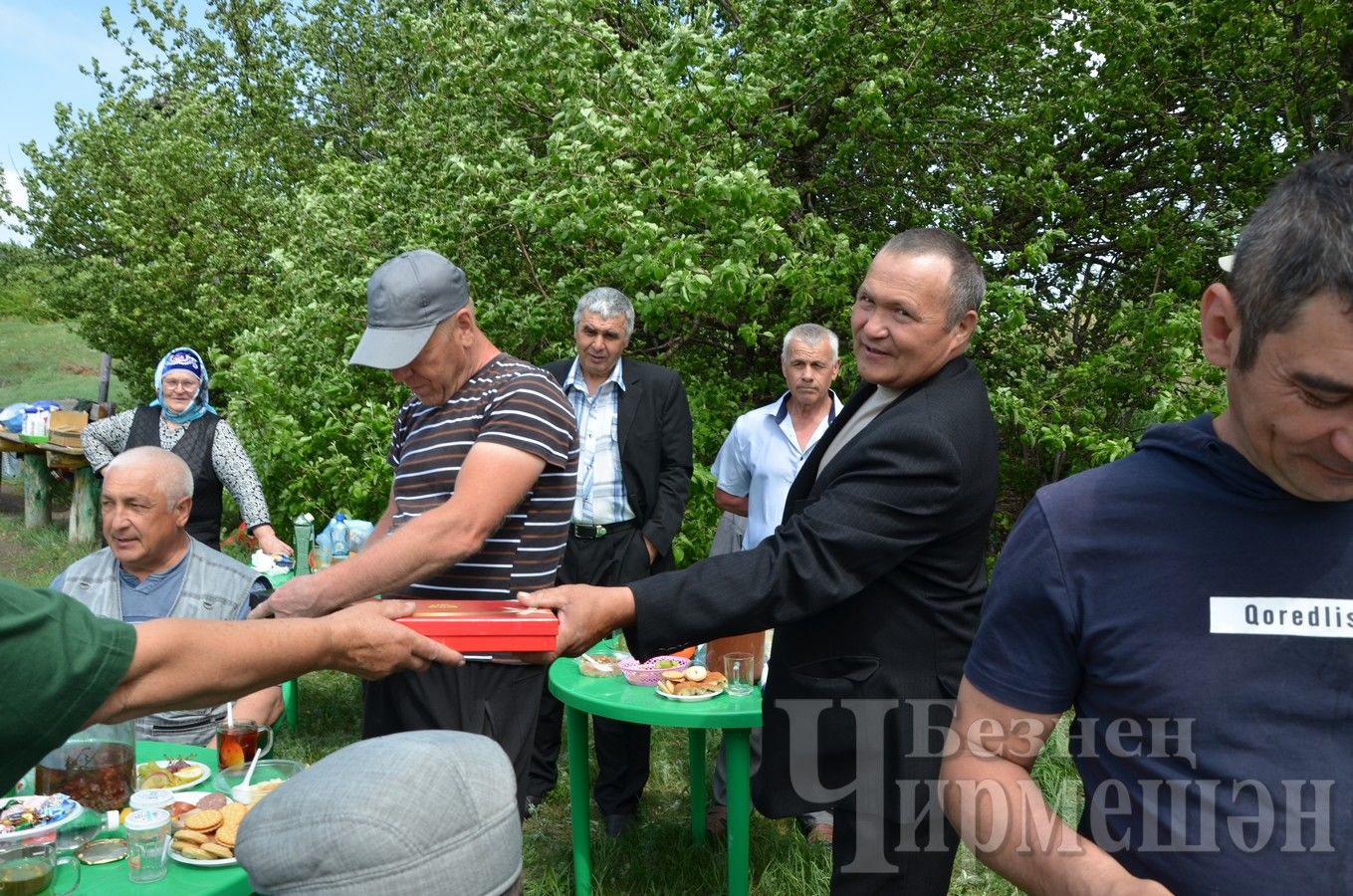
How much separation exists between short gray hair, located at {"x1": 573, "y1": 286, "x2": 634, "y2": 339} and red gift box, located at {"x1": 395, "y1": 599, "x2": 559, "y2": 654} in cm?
318

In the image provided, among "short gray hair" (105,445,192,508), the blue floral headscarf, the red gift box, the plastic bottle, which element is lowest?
the plastic bottle

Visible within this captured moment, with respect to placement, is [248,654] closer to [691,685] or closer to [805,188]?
[691,685]

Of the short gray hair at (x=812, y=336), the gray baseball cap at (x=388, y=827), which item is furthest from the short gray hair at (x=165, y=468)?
the gray baseball cap at (x=388, y=827)

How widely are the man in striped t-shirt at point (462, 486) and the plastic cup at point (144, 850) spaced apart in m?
0.59

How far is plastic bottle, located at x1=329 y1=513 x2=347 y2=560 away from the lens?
5648 mm

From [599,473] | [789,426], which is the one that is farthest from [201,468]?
[789,426]

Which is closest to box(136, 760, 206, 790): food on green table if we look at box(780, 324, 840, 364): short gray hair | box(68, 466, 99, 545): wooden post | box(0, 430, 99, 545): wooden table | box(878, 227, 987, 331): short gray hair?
box(878, 227, 987, 331): short gray hair

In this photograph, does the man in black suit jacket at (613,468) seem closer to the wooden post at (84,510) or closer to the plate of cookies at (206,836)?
the plate of cookies at (206,836)

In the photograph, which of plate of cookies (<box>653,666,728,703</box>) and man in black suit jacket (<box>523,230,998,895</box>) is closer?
man in black suit jacket (<box>523,230,998,895</box>)

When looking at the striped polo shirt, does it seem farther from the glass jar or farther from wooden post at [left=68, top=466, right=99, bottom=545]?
wooden post at [left=68, top=466, right=99, bottom=545]

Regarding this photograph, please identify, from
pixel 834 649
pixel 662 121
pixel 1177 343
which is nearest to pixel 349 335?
pixel 662 121

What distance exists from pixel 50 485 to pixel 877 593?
1691 centimetres

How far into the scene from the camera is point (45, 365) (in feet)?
118

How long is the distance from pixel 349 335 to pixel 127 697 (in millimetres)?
6615
